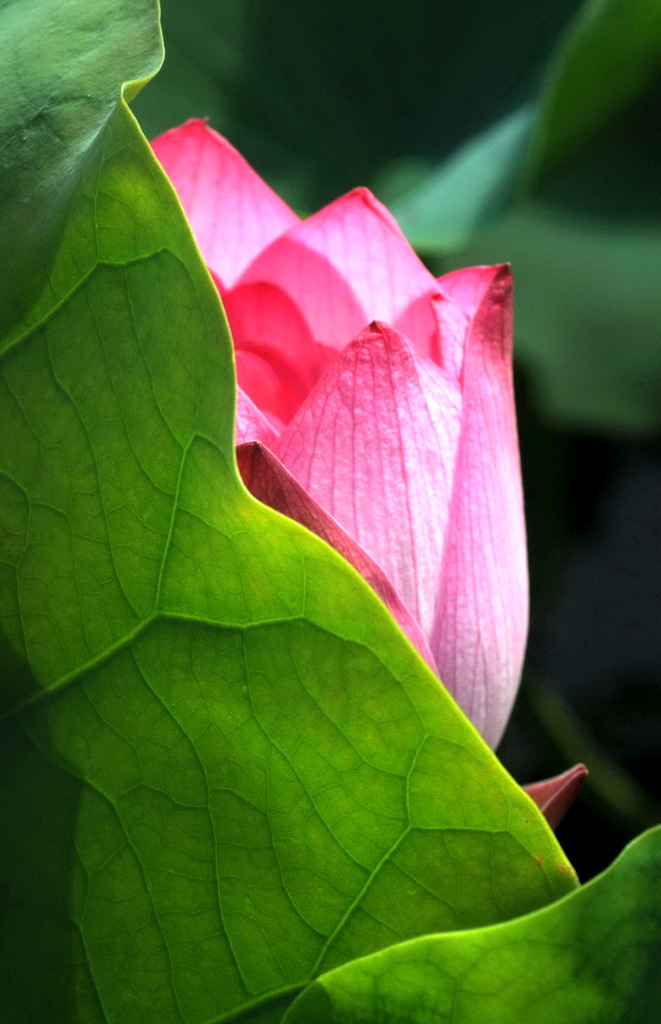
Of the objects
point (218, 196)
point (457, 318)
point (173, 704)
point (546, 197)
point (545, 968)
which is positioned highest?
point (546, 197)

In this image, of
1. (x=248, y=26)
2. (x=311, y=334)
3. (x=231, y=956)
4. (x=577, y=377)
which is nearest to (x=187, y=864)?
(x=231, y=956)

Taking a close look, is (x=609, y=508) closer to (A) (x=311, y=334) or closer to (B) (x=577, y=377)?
(B) (x=577, y=377)

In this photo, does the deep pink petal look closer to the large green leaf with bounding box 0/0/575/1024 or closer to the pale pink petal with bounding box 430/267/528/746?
the pale pink petal with bounding box 430/267/528/746

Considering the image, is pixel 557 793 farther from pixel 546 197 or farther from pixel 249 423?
pixel 546 197

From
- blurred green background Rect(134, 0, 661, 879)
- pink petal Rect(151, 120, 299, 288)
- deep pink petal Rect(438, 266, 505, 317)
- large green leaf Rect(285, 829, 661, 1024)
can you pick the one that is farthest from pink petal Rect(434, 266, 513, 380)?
blurred green background Rect(134, 0, 661, 879)

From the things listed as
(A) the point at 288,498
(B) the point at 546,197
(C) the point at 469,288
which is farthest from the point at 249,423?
(B) the point at 546,197

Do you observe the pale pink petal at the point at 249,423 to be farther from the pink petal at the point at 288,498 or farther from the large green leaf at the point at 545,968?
the large green leaf at the point at 545,968
